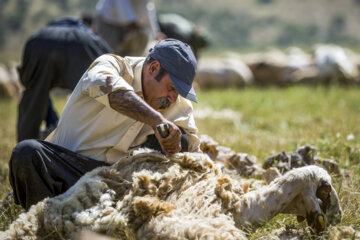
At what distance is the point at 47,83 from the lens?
4570 mm

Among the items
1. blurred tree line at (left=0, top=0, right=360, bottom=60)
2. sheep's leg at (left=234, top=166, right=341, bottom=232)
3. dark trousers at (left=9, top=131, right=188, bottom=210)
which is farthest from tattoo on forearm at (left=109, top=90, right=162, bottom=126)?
blurred tree line at (left=0, top=0, right=360, bottom=60)

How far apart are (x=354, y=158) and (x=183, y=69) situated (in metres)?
2.35

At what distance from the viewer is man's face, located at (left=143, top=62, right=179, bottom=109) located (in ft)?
9.32

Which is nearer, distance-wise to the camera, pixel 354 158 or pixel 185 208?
pixel 185 208

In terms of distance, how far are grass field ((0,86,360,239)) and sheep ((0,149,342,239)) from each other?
18 centimetres

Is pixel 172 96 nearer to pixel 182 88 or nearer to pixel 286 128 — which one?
pixel 182 88

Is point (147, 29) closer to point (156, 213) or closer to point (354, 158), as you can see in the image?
point (354, 158)

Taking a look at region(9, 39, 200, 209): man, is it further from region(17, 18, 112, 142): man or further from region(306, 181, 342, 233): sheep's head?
region(17, 18, 112, 142): man

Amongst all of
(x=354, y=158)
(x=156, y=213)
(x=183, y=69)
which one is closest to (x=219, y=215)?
(x=156, y=213)

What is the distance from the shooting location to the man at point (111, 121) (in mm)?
2623

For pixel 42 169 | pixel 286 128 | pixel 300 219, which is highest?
pixel 42 169

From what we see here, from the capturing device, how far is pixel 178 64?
2.78 metres

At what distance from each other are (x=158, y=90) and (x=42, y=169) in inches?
36.7

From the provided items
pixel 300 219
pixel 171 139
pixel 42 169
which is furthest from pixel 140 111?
pixel 300 219
